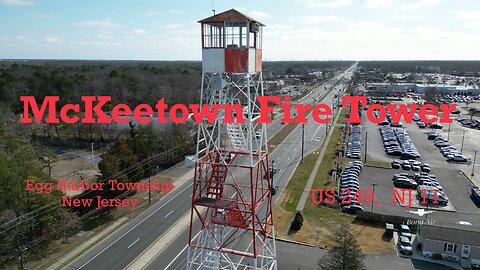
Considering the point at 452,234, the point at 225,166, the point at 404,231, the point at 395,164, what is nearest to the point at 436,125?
the point at 395,164

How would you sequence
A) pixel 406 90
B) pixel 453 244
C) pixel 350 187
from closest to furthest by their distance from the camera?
pixel 453 244, pixel 350 187, pixel 406 90

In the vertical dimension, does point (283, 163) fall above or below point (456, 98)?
below

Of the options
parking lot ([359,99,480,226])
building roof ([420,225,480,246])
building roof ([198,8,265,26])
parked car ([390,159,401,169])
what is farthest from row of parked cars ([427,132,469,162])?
building roof ([198,8,265,26])

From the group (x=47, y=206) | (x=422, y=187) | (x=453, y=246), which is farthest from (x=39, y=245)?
(x=422, y=187)

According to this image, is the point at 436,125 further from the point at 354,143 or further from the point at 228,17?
the point at 228,17

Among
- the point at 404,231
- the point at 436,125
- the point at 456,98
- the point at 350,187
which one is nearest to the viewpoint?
the point at 404,231

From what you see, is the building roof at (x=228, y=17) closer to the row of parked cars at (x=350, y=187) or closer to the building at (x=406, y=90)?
the row of parked cars at (x=350, y=187)

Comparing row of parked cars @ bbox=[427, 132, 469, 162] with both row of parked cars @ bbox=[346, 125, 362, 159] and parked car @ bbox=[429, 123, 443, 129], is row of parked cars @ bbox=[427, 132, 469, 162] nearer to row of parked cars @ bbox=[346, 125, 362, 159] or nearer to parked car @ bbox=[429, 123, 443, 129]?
parked car @ bbox=[429, 123, 443, 129]

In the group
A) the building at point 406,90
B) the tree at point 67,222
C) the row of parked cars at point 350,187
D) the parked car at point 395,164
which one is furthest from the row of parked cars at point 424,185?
the building at point 406,90
